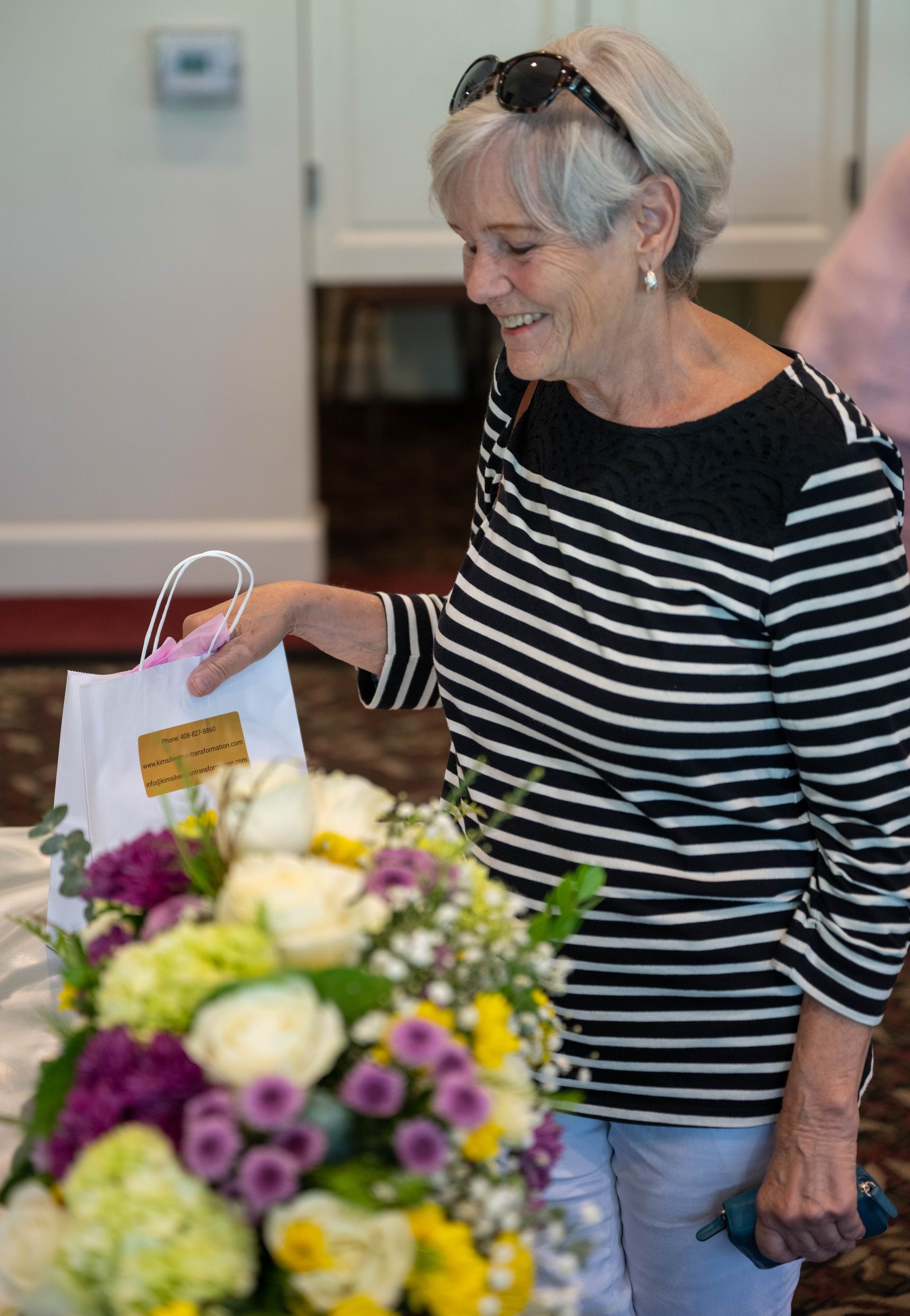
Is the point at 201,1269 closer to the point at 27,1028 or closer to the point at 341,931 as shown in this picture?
the point at 341,931

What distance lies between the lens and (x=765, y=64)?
14.8 ft

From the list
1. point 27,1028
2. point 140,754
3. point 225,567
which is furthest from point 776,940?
point 225,567

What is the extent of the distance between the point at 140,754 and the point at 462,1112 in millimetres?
680

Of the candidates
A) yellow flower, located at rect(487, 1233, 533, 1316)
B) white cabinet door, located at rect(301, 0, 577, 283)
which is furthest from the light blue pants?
white cabinet door, located at rect(301, 0, 577, 283)

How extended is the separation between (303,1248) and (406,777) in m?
2.89

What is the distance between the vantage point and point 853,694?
110cm

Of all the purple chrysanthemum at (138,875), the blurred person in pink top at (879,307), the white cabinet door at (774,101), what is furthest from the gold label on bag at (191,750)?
the white cabinet door at (774,101)

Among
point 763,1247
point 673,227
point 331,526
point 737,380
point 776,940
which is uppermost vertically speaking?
point 673,227

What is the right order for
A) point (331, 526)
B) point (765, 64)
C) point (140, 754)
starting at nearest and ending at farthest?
point (140, 754) < point (765, 64) < point (331, 526)

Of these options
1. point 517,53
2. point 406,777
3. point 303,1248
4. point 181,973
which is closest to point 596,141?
point 181,973

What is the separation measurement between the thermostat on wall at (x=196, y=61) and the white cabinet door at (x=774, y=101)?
44.4 inches

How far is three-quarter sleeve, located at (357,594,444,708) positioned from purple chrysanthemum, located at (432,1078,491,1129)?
0.85 m

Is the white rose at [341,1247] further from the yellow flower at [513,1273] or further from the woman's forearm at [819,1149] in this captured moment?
the woman's forearm at [819,1149]

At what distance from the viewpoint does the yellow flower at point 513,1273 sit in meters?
0.67
